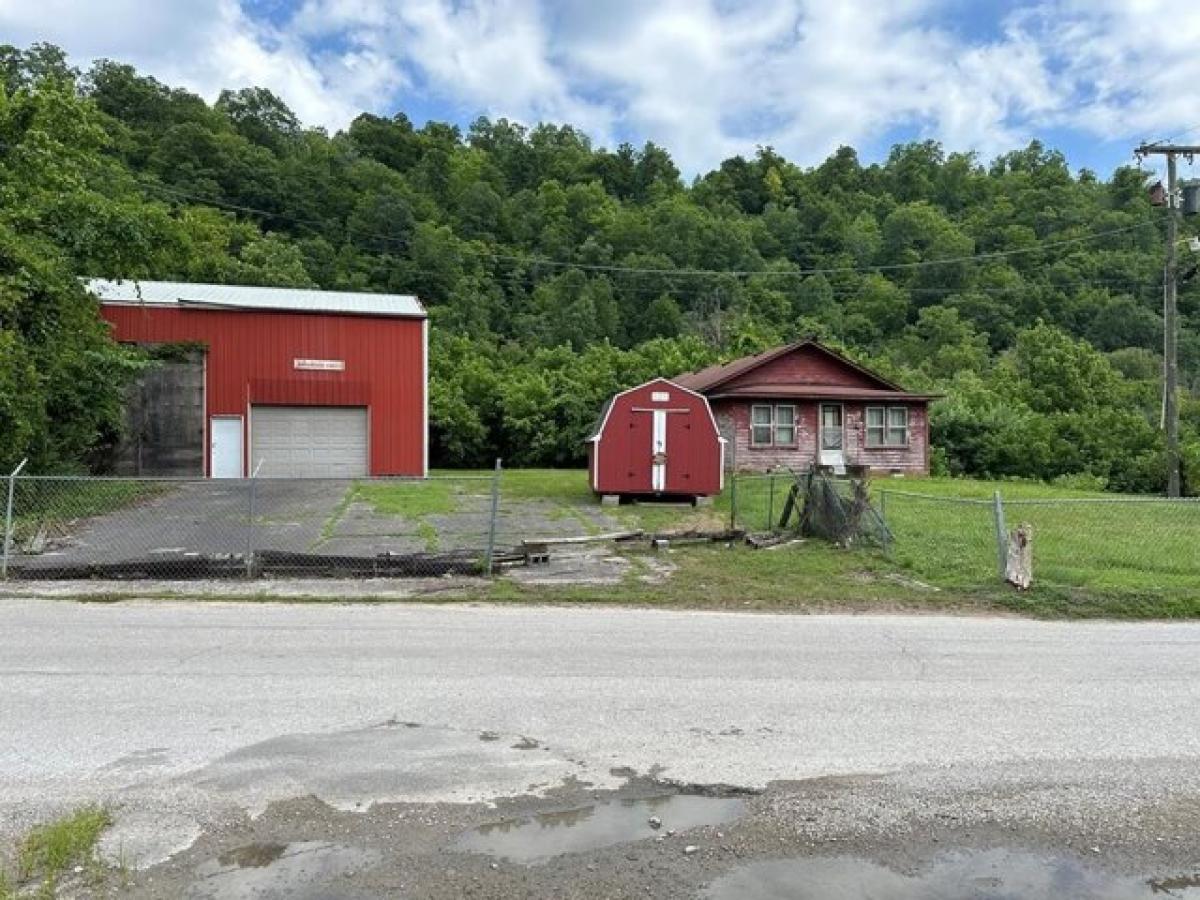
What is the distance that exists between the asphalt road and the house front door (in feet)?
69.4

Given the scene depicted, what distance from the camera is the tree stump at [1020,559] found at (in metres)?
11.8

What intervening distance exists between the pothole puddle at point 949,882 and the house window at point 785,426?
26966 millimetres

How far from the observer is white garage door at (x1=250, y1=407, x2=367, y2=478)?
94.6ft

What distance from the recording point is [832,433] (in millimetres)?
31344

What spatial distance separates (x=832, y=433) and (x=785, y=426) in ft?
5.99

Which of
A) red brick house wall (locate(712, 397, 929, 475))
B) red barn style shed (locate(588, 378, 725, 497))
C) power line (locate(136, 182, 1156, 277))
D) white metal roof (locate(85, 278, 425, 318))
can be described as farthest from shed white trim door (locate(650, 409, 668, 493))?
power line (locate(136, 182, 1156, 277))

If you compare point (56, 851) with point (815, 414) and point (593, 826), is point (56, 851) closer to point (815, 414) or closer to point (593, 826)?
point (593, 826)

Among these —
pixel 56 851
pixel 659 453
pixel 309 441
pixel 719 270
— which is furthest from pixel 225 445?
pixel 719 270

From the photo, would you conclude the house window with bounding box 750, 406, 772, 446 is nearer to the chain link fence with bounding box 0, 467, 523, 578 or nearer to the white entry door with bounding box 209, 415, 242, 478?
the chain link fence with bounding box 0, 467, 523, 578

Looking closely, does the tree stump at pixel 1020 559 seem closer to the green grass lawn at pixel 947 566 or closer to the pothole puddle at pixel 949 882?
the green grass lawn at pixel 947 566

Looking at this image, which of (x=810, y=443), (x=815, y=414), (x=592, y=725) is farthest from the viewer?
(x=815, y=414)

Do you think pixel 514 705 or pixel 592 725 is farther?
pixel 514 705

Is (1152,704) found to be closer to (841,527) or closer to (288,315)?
(841,527)

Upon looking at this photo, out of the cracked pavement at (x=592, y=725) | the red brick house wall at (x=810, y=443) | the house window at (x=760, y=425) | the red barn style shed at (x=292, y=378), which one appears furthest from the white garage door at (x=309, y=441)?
the cracked pavement at (x=592, y=725)
